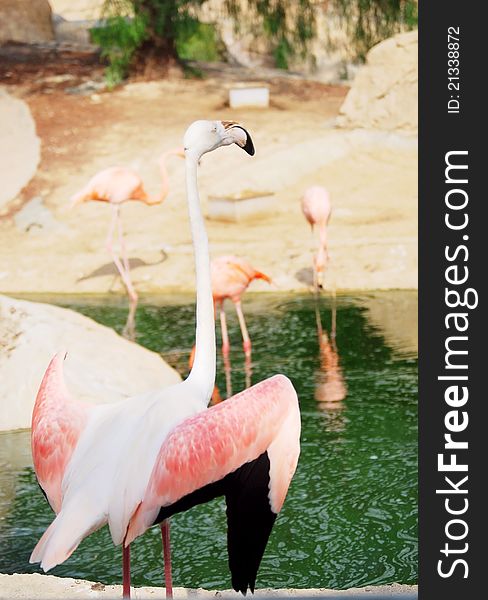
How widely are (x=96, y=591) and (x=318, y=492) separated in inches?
66.4

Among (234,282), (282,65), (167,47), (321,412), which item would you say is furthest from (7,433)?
(282,65)

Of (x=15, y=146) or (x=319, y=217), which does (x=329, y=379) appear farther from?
(x=15, y=146)

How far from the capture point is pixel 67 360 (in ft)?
22.7

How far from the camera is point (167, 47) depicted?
58.7ft

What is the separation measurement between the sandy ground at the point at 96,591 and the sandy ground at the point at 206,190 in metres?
6.30

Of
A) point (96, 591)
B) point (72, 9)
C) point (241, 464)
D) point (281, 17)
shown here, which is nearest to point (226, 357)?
point (96, 591)

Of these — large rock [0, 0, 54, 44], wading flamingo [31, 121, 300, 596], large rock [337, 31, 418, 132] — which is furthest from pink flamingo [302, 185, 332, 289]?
large rock [0, 0, 54, 44]

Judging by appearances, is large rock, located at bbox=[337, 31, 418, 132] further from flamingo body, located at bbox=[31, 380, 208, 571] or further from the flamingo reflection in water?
flamingo body, located at bbox=[31, 380, 208, 571]

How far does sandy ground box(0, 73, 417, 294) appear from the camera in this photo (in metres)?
10.9

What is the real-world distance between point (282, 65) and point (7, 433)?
14903 millimetres

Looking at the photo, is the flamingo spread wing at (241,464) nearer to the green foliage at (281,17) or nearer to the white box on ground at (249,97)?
the white box on ground at (249,97)

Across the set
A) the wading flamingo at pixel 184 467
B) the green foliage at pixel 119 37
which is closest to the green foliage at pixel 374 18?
the green foliage at pixel 119 37

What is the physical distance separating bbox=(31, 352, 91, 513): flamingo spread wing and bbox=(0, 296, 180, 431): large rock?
261 cm

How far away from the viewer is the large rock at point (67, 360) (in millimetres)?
6691
